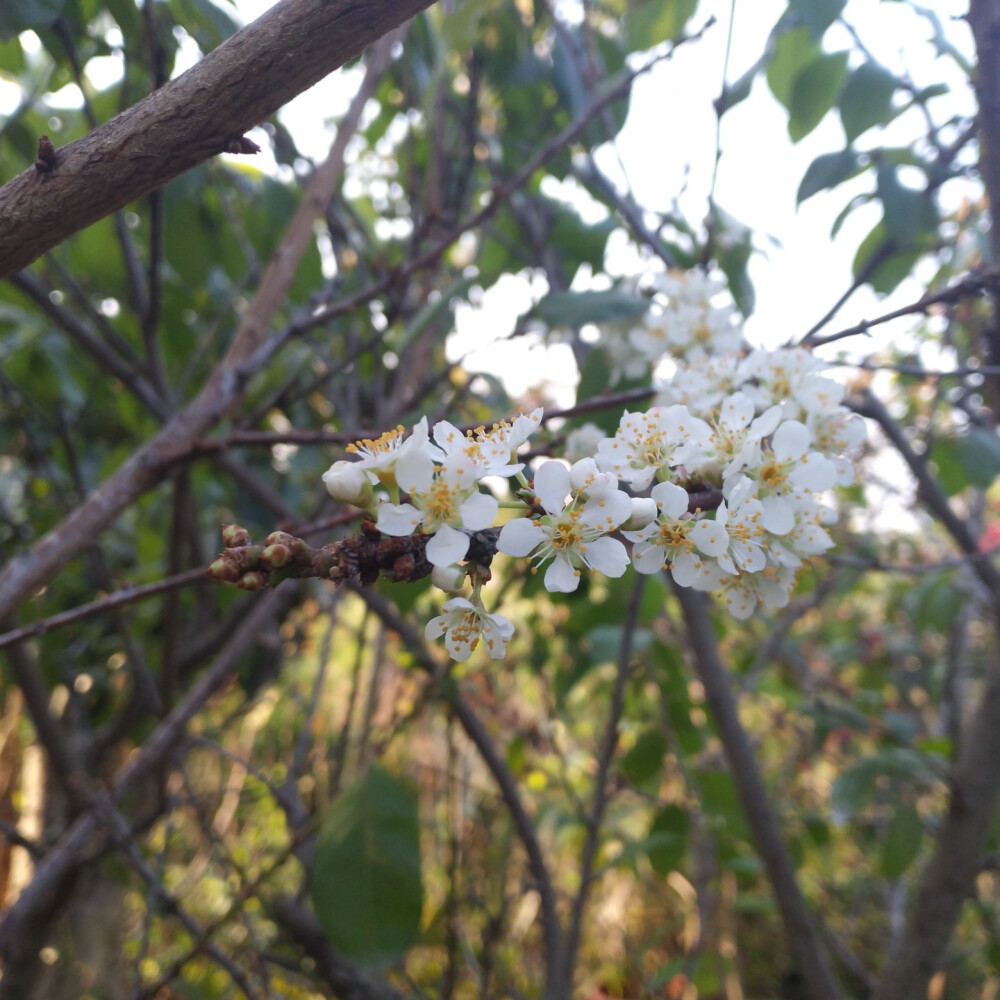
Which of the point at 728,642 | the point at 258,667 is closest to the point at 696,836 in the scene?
the point at 728,642

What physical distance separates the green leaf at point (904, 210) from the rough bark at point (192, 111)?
0.88 meters

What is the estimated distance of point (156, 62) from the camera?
0.98m

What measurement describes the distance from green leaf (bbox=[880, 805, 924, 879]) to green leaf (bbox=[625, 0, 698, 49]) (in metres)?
1.47

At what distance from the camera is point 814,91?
1.18m

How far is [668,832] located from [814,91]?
1.46 meters

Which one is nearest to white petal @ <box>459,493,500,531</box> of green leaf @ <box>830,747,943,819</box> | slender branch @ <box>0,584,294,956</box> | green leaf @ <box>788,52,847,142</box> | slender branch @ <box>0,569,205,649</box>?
slender branch @ <box>0,569,205,649</box>

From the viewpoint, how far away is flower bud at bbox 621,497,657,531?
606 millimetres

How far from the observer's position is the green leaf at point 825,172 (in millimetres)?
1107

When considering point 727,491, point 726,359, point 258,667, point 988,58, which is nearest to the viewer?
point 727,491

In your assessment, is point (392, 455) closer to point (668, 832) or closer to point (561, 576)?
point (561, 576)

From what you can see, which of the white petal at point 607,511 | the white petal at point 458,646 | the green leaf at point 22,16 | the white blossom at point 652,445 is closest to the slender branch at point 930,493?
the white blossom at point 652,445

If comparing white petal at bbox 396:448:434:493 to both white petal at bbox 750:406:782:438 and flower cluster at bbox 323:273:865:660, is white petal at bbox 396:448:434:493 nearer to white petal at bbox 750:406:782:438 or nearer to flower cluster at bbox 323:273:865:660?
flower cluster at bbox 323:273:865:660

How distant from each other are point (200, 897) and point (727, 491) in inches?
129

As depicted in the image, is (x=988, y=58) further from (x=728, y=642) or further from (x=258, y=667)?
(x=728, y=642)
